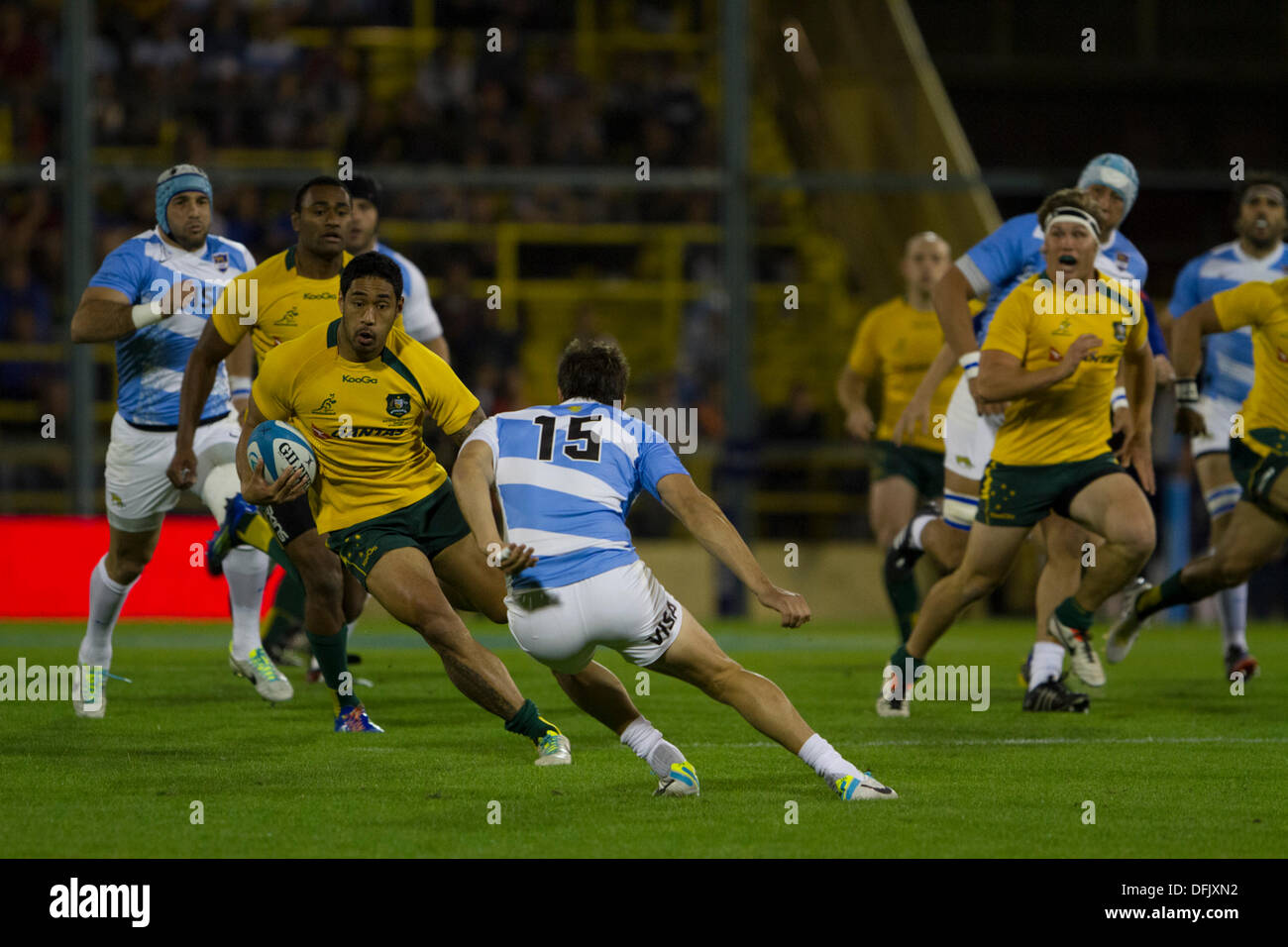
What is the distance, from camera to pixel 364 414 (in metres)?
7.36

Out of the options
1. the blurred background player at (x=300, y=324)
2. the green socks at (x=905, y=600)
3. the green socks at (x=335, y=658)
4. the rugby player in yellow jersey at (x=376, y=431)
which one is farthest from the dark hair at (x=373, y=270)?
the green socks at (x=905, y=600)

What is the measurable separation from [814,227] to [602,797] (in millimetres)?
12473

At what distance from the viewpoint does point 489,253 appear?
17469 millimetres

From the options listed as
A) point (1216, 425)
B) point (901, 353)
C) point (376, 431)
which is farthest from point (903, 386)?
point (376, 431)

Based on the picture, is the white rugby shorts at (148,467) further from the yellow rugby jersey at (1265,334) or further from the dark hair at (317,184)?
the yellow rugby jersey at (1265,334)

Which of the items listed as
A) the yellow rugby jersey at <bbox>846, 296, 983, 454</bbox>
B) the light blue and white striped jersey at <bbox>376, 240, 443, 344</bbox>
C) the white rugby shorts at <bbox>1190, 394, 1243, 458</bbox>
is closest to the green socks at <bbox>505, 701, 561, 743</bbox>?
the light blue and white striped jersey at <bbox>376, 240, 443, 344</bbox>

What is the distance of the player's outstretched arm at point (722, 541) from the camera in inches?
226

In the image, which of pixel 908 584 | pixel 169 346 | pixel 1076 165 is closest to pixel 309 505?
pixel 169 346

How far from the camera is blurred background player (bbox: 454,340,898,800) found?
604cm

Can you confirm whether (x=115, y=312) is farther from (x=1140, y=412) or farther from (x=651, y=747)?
(x=1140, y=412)

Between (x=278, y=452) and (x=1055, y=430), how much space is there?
3452mm

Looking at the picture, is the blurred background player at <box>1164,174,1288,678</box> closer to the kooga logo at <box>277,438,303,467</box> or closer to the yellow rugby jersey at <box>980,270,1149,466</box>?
the yellow rugby jersey at <box>980,270,1149,466</box>

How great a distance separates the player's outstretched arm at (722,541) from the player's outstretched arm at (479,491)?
0.55 meters

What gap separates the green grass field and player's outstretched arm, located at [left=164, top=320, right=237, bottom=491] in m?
1.14
